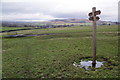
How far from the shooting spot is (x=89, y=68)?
11266 millimetres

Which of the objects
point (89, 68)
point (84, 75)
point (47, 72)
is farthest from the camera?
point (89, 68)

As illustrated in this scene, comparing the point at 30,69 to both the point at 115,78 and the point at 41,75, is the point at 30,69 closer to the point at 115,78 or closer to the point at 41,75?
the point at 41,75

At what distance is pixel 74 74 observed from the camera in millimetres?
9953

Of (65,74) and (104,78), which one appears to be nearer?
(104,78)

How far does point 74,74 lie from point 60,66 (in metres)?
2.30

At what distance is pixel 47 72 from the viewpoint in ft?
34.4

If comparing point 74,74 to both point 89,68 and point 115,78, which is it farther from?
point 115,78

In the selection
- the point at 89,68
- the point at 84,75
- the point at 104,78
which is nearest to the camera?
the point at 104,78

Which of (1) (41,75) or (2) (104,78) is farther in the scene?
(1) (41,75)

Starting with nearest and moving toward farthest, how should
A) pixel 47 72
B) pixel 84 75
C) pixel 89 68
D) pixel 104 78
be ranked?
pixel 104 78
pixel 84 75
pixel 47 72
pixel 89 68

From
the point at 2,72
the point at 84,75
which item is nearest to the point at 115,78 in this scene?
the point at 84,75

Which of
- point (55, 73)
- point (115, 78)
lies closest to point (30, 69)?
point (55, 73)

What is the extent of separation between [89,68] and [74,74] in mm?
2110

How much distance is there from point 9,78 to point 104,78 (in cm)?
784
